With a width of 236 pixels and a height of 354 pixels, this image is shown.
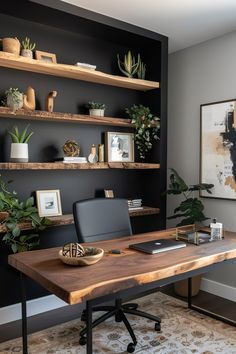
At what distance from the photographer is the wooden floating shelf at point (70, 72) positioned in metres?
2.54

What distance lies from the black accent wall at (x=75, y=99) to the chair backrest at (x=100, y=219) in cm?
68

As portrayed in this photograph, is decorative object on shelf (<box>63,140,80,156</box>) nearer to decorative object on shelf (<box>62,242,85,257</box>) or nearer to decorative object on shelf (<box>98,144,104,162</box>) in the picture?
decorative object on shelf (<box>98,144,104,162</box>)

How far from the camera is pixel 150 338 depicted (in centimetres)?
246

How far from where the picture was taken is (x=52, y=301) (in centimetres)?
299

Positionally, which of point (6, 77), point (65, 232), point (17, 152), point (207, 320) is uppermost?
point (6, 77)

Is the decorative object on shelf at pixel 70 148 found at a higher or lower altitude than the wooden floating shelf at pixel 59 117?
lower

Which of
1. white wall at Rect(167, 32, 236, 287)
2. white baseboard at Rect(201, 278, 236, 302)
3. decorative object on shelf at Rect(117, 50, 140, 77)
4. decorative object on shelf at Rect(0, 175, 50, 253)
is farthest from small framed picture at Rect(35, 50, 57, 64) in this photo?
white baseboard at Rect(201, 278, 236, 302)

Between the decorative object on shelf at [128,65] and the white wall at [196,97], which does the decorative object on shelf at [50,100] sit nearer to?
the decorative object on shelf at [128,65]

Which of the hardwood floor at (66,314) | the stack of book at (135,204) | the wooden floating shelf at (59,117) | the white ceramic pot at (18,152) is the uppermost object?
the wooden floating shelf at (59,117)

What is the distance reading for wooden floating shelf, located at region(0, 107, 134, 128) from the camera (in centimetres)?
258

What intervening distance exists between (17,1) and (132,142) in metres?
1.66

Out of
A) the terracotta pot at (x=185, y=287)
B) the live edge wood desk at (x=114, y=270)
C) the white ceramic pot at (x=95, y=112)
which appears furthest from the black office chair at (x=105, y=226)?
the white ceramic pot at (x=95, y=112)

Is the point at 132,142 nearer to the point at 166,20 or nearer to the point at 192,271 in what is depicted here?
the point at 166,20

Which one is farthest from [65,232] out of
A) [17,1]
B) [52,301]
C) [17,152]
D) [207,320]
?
[17,1]
